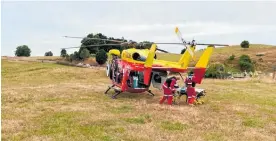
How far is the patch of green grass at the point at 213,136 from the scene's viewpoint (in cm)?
1038

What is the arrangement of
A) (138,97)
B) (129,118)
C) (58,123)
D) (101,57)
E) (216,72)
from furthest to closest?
(101,57) < (216,72) < (138,97) < (129,118) < (58,123)

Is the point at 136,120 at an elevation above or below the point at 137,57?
below

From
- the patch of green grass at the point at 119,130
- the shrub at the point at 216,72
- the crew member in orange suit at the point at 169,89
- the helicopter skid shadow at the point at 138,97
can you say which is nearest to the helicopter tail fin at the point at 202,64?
the crew member in orange suit at the point at 169,89

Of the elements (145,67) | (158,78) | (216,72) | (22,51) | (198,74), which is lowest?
(216,72)

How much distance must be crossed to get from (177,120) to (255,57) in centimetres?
5058

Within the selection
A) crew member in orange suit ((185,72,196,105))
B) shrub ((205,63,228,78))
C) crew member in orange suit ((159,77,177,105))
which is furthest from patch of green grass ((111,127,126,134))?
shrub ((205,63,228,78))

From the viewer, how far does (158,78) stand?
18.0 m

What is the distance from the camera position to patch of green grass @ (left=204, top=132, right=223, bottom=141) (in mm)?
10383

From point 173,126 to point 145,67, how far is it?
4.99m

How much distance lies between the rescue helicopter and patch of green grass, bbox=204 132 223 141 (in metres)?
5.32

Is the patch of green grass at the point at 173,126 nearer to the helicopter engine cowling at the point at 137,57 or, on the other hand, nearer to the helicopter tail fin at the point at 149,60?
the helicopter tail fin at the point at 149,60

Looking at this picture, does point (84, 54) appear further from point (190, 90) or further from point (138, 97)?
point (190, 90)

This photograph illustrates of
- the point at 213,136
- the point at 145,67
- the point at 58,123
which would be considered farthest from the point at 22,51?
the point at 213,136

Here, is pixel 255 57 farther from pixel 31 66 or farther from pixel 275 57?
pixel 31 66
